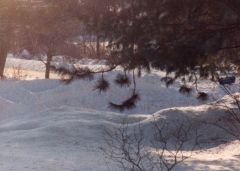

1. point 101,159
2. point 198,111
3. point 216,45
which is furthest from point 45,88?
point 216,45

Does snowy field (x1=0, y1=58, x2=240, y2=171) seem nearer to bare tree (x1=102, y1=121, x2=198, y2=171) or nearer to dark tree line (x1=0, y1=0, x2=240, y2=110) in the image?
bare tree (x1=102, y1=121, x2=198, y2=171)

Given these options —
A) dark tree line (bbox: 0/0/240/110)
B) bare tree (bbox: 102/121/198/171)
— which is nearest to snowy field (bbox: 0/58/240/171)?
bare tree (bbox: 102/121/198/171)

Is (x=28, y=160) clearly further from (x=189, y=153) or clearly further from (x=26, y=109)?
(x=26, y=109)

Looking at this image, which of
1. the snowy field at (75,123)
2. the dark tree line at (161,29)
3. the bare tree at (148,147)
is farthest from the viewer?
the snowy field at (75,123)

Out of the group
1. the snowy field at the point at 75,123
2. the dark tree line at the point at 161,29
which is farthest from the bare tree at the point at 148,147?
the dark tree line at the point at 161,29

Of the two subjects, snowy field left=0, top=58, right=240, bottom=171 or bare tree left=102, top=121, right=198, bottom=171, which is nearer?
bare tree left=102, top=121, right=198, bottom=171

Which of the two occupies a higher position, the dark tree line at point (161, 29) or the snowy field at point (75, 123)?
the dark tree line at point (161, 29)

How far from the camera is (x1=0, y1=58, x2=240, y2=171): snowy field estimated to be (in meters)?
9.66

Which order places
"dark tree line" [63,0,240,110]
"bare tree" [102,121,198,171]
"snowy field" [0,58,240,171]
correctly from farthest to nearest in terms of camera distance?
"snowy field" [0,58,240,171] → "bare tree" [102,121,198,171] → "dark tree line" [63,0,240,110]

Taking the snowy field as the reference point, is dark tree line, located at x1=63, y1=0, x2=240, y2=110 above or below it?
above

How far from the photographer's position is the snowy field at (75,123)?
380 inches

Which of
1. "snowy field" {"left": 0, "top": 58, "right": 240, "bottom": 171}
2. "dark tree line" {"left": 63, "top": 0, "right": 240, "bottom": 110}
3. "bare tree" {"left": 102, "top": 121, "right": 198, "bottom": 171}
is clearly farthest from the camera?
"snowy field" {"left": 0, "top": 58, "right": 240, "bottom": 171}

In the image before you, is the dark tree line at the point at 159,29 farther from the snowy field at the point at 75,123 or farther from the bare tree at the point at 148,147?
the snowy field at the point at 75,123

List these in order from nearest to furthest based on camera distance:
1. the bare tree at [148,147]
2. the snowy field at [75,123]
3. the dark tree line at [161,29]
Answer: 1. the dark tree line at [161,29]
2. the bare tree at [148,147]
3. the snowy field at [75,123]
